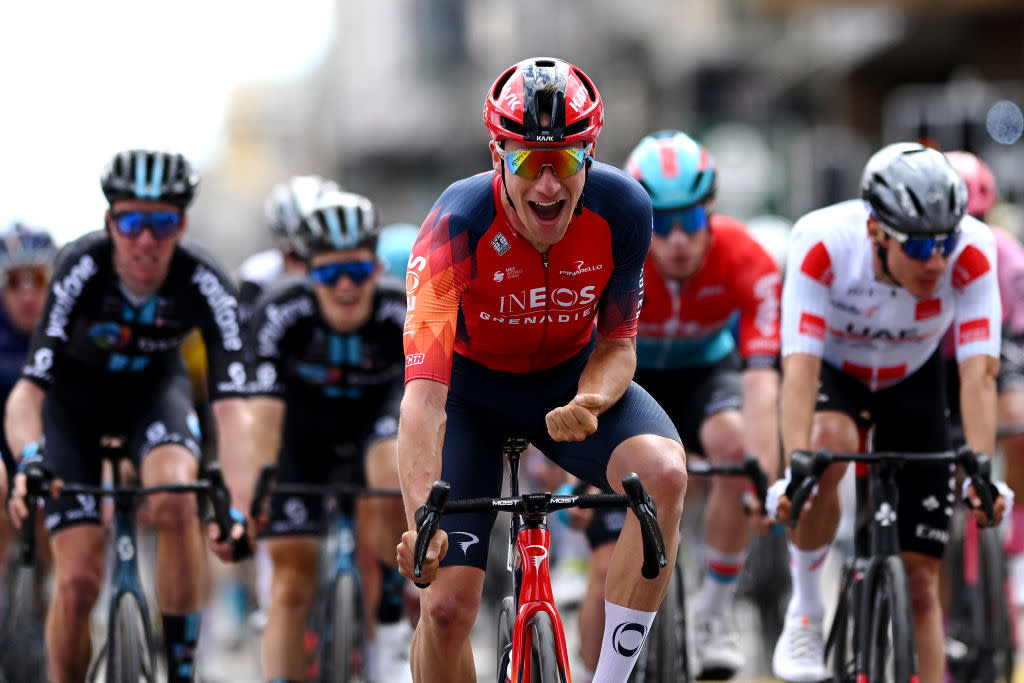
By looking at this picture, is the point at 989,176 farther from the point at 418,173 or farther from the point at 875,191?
the point at 418,173

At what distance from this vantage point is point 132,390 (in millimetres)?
7449

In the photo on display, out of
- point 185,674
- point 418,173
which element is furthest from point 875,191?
point 418,173

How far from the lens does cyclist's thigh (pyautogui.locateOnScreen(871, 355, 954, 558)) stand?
21.3 ft

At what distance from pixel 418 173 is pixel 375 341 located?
218 ft

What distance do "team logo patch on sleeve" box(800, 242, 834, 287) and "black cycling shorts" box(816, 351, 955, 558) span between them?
60 centimetres

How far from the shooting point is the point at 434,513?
175 inches

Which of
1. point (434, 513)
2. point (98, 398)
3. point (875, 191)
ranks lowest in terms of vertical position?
point (434, 513)

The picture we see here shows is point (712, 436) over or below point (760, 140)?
below

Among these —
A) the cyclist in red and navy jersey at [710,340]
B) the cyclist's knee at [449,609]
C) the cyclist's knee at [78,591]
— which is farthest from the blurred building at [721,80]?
the cyclist's knee at [449,609]

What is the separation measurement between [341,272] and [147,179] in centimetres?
112

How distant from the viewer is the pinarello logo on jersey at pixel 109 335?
283 inches

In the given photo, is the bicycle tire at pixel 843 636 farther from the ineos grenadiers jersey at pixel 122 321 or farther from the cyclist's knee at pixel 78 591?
the cyclist's knee at pixel 78 591

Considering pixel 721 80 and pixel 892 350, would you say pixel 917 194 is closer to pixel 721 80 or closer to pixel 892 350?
pixel 892 350

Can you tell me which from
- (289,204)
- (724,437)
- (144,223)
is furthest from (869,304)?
(289,204)
